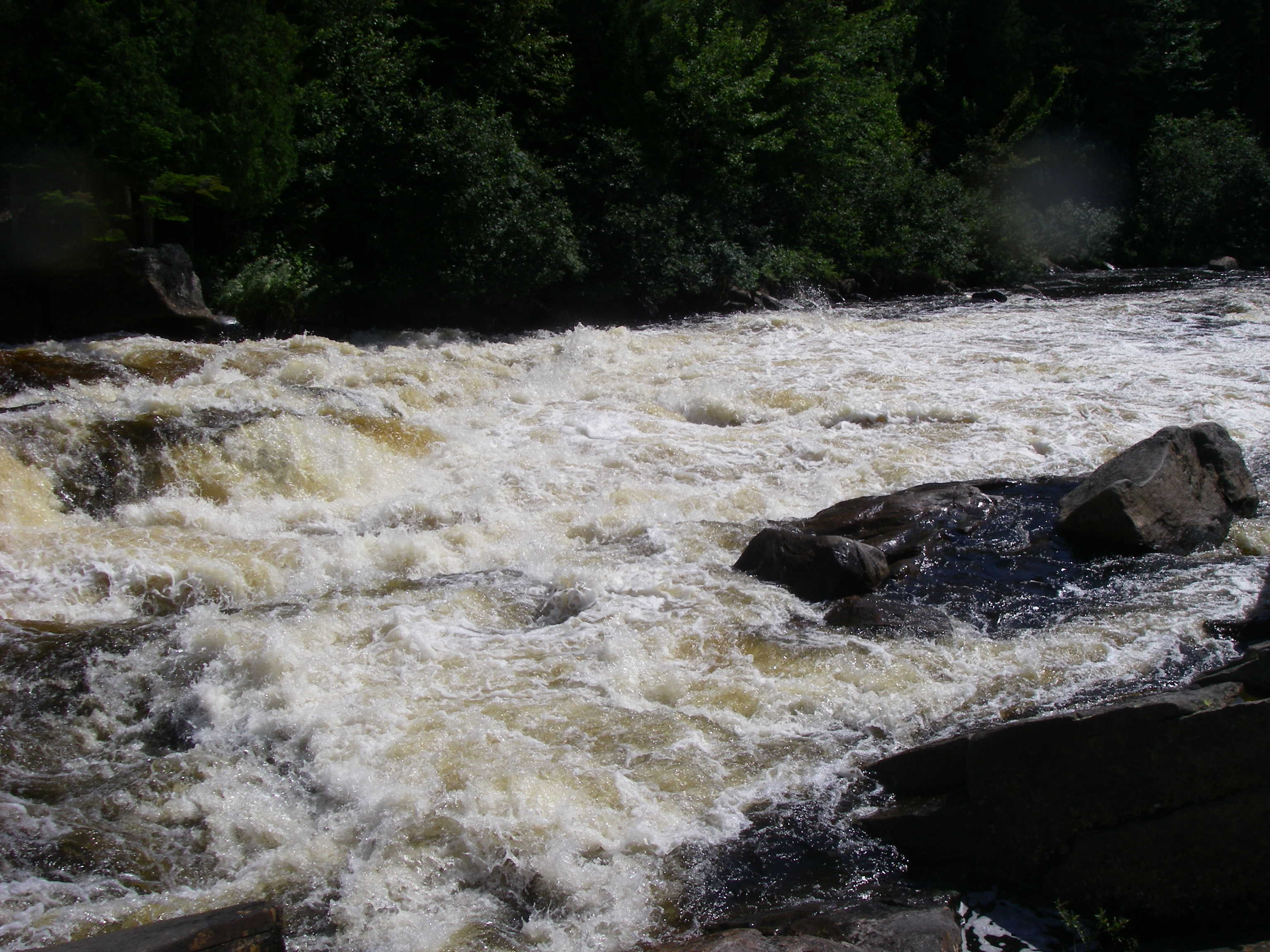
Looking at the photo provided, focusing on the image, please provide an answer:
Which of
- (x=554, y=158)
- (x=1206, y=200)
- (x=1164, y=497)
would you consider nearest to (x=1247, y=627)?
(x=1164, y=497)

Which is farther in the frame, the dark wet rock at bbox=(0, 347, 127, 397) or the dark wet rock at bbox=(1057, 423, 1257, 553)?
the dark wet rock at bbox=(0, 347, 127, 397)

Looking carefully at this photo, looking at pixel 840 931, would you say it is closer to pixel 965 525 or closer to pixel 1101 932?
pixel 1101 932

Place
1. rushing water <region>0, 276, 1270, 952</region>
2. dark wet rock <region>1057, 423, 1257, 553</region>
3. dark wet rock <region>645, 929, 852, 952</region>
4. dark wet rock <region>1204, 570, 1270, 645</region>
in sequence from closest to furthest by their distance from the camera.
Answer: dark wet rock <region>645, 929, 852, 952</region>
rushing water <region>0, 276, 1270, 952</region>
dark wet rock <region>1204, 570, 1270, 645</region>
dark wet rock <region>1057, 423, 1257, 553</region>

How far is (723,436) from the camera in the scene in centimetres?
979

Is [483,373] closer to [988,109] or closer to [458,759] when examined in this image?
[458,759]

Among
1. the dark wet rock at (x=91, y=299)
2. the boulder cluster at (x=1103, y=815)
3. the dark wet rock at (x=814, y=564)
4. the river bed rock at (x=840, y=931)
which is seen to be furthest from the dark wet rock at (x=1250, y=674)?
the dark wet rock at (x=91, y=299)

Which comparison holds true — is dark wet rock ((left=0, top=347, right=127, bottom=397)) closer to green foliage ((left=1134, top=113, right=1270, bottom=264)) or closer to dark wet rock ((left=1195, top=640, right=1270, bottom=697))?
dark wet rock ((left=1195, top=640, right=1270, bottom=697))

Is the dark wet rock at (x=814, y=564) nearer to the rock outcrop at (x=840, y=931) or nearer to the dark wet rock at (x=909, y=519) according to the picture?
the dark wet rock at (x=909, y=519)

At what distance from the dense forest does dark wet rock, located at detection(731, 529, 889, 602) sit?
29.0 feet

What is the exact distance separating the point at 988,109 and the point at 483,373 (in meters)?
24.0

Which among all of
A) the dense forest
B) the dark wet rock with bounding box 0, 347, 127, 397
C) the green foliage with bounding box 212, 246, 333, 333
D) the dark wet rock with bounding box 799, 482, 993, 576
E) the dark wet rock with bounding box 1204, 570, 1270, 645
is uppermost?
the dense forest

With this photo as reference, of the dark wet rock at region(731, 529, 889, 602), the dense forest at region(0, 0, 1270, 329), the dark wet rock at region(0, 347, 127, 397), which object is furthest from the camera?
the dense forest at region(0, 0, 1270, 329)

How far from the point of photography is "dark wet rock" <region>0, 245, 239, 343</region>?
37.1 feet

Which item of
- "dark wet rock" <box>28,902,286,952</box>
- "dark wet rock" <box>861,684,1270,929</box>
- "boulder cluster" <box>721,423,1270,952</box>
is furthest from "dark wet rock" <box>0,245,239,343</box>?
"dark wet rock" <box>861,684,1270,929</box>
